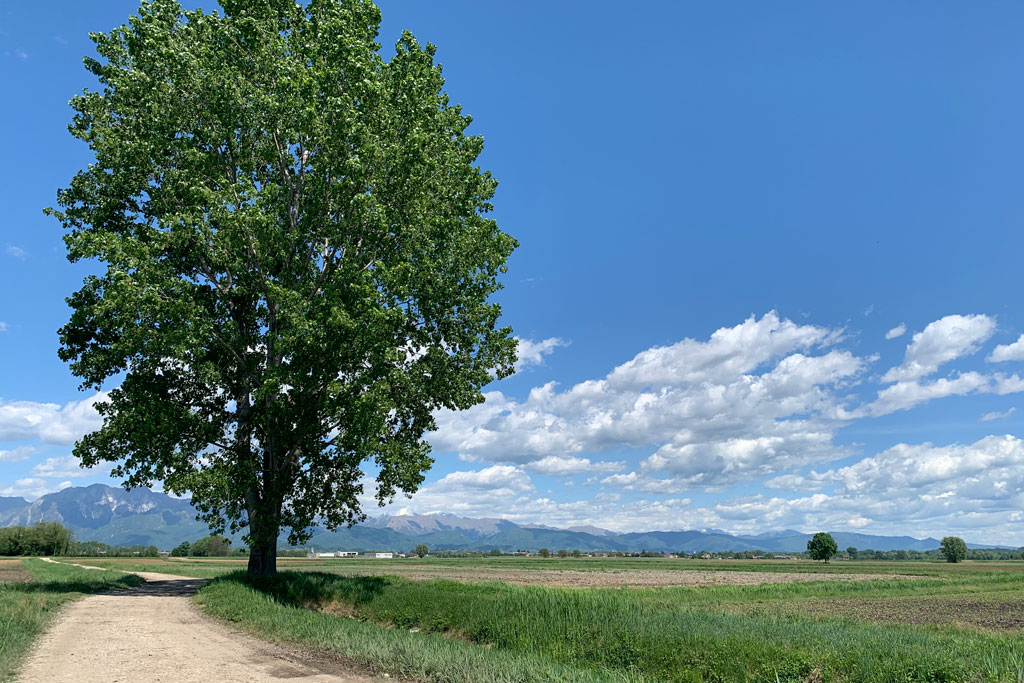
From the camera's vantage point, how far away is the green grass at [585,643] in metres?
11.5

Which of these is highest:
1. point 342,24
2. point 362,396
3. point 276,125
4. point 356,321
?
point 342,24

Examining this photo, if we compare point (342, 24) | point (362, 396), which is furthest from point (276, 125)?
point (362, 396)

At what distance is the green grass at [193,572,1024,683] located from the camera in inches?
452

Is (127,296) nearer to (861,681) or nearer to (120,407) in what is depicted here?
(120,407)

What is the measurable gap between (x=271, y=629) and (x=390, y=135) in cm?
1910

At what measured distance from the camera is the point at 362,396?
22.6m

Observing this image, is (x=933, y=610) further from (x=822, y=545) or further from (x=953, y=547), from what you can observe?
→ (x=953, y=547)

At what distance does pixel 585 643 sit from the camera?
1473cm

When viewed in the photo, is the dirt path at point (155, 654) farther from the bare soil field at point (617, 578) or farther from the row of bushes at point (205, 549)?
the row of bushes at point (205, 549)

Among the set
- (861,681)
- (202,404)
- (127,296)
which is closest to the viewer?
(861,681)

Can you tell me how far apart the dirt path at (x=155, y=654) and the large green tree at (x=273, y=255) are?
6847 mm

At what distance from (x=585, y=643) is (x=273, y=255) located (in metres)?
19.6


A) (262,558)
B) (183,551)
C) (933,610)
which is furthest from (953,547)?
(183,551)

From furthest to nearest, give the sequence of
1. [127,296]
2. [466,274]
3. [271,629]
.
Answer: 1. [466,274]
2. [127,296]
3. [271,629]
